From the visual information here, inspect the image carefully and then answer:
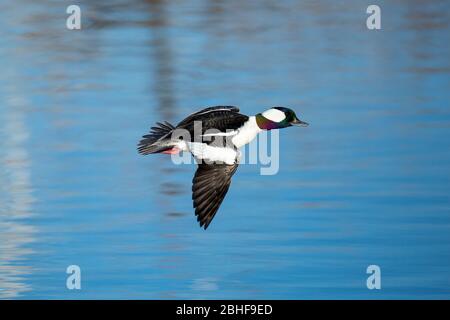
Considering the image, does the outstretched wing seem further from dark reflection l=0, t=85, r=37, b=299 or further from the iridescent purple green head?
dark reflection l=0, t=85, r=37, b=299

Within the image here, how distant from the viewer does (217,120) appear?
725 centimetres

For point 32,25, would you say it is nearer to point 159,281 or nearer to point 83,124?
point 83,124

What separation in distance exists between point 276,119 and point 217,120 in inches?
23.0

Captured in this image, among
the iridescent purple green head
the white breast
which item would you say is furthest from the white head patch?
the white breast

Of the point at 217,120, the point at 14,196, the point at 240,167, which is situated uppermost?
the point at 217,120

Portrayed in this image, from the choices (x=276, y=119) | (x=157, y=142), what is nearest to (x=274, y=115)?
(x=276, y=119)

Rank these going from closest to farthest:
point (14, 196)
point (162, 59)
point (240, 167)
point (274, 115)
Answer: point (274, 115) < point (14, 196) < point (240, 167) < point (162, 59)

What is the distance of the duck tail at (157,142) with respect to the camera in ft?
23.6

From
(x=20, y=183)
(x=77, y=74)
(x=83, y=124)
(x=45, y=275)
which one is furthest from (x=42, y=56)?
(x=45, y=275)

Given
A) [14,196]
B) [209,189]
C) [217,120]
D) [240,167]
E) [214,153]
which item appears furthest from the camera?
[240,167]

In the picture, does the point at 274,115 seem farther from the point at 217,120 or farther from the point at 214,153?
the point at 214,153

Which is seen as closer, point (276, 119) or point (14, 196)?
point (276, 119)

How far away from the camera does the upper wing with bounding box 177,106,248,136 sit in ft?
23.6

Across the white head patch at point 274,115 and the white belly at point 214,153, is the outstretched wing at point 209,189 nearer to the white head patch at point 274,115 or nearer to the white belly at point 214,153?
the white belly at point 214,153
